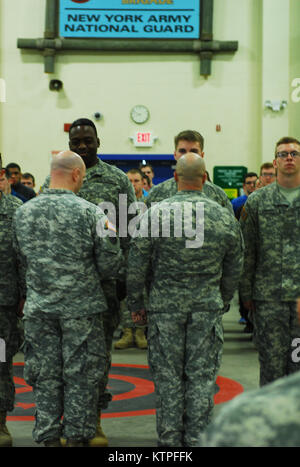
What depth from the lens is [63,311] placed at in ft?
10.8

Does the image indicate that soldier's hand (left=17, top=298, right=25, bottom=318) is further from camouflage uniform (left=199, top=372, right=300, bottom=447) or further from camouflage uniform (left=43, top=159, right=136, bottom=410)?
camouflage uniform (left=199, top=372, right=300, bottom=447)

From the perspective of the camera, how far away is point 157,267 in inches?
136

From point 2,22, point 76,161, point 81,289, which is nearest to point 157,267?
point 81,289

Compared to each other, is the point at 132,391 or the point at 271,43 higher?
the point at 271,43

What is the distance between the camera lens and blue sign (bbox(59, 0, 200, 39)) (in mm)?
12180

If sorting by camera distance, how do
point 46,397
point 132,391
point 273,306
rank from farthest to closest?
point 132,391, point 273,306, point 46,397

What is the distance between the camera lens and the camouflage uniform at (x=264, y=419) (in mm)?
792

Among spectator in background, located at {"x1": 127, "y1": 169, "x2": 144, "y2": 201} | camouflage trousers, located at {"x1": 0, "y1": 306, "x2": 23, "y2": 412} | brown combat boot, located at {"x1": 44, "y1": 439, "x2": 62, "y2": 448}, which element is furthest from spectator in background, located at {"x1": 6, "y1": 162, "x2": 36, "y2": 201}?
brown combat boot, located at {"x1": 44, "y1": 439, "x2": 62, "y2": 448}

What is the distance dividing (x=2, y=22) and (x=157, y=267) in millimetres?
10280

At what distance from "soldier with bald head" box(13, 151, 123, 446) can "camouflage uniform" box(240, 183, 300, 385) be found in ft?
3.15

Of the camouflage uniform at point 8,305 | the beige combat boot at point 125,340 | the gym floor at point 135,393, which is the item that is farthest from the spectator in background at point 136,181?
the camouflage uniform at point 8,305

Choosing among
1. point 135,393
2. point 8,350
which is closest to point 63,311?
point 8,350
